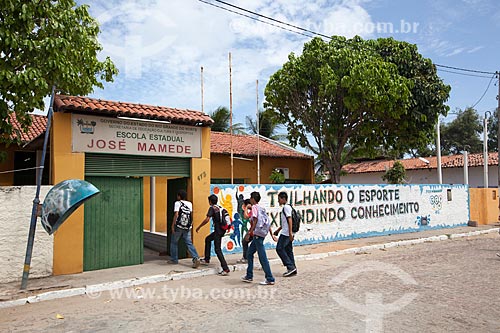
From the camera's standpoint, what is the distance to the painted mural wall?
1102cm

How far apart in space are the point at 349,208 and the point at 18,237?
1001 centimetres

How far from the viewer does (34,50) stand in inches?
307

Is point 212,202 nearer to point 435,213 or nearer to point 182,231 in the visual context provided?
point 182,231

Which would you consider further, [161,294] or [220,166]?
[220,166]

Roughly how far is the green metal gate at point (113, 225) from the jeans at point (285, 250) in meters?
3.30

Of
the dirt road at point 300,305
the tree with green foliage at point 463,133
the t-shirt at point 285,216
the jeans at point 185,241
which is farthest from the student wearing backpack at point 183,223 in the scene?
the tree with green foliage at point 463,133

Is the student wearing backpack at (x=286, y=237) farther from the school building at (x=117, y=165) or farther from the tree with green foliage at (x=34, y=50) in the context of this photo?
the tree with green foliage at (x=34, y=50)

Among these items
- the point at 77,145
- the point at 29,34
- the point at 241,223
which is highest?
the point at 29,34

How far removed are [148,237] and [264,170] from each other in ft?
27.3

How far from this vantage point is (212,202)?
841cm

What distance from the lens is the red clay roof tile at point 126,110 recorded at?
822 centimetres

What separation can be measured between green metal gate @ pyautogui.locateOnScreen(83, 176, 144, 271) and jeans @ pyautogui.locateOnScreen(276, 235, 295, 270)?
130 inches

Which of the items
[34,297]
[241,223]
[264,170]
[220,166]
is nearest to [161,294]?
[34,297]

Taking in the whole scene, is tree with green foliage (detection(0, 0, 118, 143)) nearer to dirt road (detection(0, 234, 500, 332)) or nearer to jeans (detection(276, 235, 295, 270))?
dirt road (detection(0, 234, 500, 332))
